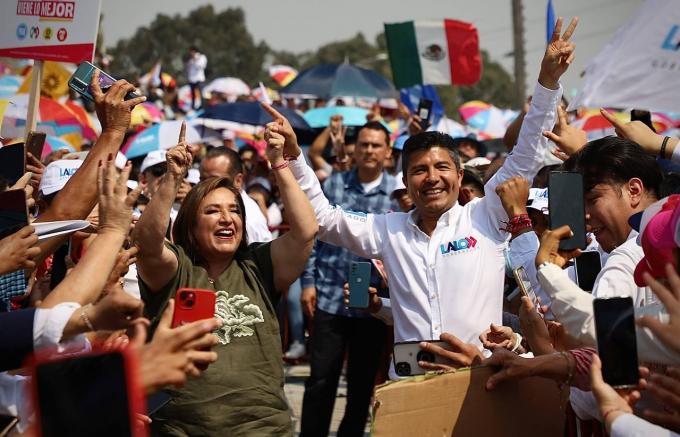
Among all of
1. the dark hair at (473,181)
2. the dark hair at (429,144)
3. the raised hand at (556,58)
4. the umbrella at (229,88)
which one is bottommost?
the dark hair at (473,181)

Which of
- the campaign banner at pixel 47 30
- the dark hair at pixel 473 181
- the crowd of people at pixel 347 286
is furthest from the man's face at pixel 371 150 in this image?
the campaign banner at pixel 47 30

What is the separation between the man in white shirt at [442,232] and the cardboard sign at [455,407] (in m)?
1.13

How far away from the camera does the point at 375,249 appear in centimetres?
510

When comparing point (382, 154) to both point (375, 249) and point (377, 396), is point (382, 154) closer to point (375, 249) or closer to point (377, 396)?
point (375, 249)

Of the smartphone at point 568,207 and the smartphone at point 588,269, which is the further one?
the smartphone at point 588,269

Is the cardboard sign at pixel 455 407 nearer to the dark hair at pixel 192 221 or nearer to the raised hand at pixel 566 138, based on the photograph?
the dark hair at pixel 192 221

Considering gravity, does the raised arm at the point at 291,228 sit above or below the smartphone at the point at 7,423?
above

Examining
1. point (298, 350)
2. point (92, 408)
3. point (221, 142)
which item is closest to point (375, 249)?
point (92, 408)

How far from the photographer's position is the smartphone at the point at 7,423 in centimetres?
301

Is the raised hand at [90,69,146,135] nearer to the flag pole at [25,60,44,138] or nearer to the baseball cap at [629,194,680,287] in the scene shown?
the flag pole at [25,60,44,138]

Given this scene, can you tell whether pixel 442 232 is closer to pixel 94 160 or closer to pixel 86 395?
pixel 94 160

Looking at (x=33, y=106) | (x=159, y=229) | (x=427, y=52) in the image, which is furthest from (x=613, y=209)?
Result: (x=427, y=52)

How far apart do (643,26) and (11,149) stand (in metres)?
3.17

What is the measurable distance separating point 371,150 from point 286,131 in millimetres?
2882
